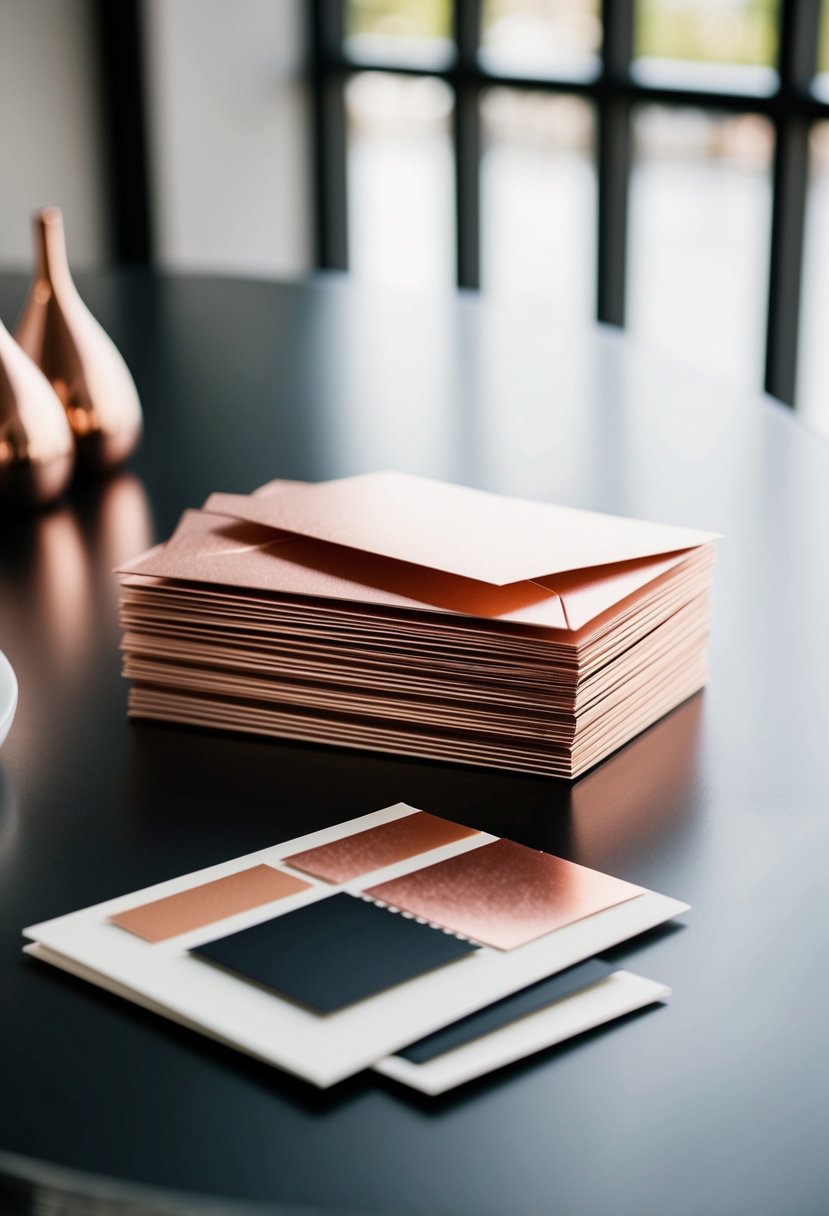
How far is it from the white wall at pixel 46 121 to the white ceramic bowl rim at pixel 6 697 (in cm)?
291

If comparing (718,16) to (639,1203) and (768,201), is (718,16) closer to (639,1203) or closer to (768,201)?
(768,201)

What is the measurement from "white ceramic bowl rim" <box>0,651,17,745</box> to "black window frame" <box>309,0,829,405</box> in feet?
7.63

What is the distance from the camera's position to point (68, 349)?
1.29 meters

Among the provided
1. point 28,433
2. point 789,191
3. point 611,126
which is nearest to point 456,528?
point 28,433

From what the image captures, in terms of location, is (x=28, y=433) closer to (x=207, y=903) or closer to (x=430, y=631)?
(x=430, y=631)

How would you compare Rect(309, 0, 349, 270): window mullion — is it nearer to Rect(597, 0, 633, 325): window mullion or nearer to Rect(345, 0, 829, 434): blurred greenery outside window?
Rect(345, 0, 829, 434): blurred greenery outside window

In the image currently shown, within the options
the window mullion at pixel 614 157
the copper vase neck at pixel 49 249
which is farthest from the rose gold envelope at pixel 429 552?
the window mullion at pixel 614 157

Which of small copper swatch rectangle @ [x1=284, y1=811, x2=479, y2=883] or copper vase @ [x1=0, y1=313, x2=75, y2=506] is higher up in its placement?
copper vase @ [x1=0, y1=313, x2=75, y2=506]

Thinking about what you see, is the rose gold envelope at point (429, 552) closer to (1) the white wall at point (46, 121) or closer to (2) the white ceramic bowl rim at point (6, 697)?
(2) the white ceramic bowl rim at point (6, 697)

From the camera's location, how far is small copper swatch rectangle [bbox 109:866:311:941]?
0.63 metres

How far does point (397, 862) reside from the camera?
26.7 inches

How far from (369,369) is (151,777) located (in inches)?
36.2

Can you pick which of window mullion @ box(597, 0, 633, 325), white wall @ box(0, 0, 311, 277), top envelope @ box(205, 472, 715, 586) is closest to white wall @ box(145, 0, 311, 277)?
white wall @ box(0, 0, 311, 277)

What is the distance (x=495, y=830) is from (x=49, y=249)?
76cm
